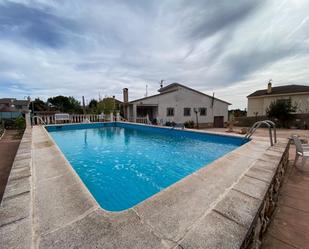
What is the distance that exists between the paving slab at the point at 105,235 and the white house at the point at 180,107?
48.5 feet

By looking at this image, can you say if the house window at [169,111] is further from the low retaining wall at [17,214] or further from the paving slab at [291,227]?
the low retaining wall at [17,214]

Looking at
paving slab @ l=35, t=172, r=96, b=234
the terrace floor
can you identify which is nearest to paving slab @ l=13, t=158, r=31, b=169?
paving slab @ l=35, t=172, r=96, b=234

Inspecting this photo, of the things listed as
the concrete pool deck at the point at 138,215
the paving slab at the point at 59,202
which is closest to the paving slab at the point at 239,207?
the concrete pool deck at the point at 138,215

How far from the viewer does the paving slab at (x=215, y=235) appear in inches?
43.2

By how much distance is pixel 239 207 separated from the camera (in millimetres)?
1541

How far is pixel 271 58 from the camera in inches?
383

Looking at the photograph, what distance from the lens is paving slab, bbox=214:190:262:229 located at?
4.48ft

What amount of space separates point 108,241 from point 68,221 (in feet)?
1.75

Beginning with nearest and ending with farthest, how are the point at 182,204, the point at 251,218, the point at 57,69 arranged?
the point at 251,218, the point at 182,204, the point at 57,69

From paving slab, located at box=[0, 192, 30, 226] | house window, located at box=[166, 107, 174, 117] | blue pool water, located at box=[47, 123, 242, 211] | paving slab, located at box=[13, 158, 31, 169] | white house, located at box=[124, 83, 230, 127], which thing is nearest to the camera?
paving slab, located at box=[0, 192, 30, 226]

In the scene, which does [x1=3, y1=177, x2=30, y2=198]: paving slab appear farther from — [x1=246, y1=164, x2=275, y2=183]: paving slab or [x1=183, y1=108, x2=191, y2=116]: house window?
[x1=183, y1=108, x2=191, y2=116]: house window

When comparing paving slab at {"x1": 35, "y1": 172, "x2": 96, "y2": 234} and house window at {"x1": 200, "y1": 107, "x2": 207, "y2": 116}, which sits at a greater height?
house window at {"x1": 200, "y1": 107, "x2": 207, "y2": 116}

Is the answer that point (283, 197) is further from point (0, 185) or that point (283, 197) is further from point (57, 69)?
point (57, 69)

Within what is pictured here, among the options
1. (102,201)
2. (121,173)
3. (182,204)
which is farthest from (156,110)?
(182,204)
